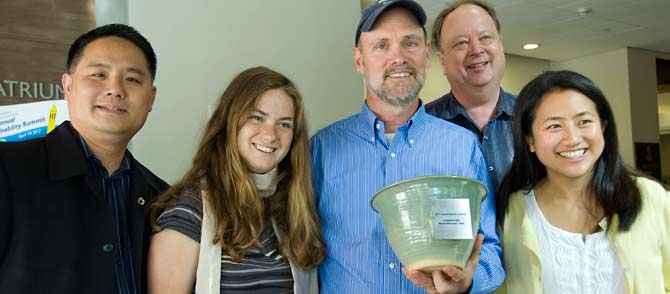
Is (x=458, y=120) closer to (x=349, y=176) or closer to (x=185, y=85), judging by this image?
(x=349, y=176)

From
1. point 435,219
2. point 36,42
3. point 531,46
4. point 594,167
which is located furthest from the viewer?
point 531,46

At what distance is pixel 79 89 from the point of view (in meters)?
1.55

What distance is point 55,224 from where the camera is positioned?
1.38m

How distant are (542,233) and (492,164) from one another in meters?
0.48

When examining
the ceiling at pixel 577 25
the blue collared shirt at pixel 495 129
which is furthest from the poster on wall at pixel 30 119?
the ceiling at pixel 577 25

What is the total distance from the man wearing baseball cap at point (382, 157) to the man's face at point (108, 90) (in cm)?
59

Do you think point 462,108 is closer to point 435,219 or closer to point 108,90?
point 435,219

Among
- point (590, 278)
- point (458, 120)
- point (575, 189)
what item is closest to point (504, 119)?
point (458, 120)

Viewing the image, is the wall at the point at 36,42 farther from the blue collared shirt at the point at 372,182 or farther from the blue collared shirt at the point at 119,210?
the blue collared shirt at the point at 372,182

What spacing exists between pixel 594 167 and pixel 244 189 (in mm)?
1133

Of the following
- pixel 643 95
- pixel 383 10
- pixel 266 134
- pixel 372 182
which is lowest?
pixel 372 182

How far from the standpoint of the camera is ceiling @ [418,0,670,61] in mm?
5492

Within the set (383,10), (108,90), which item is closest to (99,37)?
(108,90)

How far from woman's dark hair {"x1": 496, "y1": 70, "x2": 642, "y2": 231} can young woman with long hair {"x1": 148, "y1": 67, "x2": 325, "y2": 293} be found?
27.5 inches
